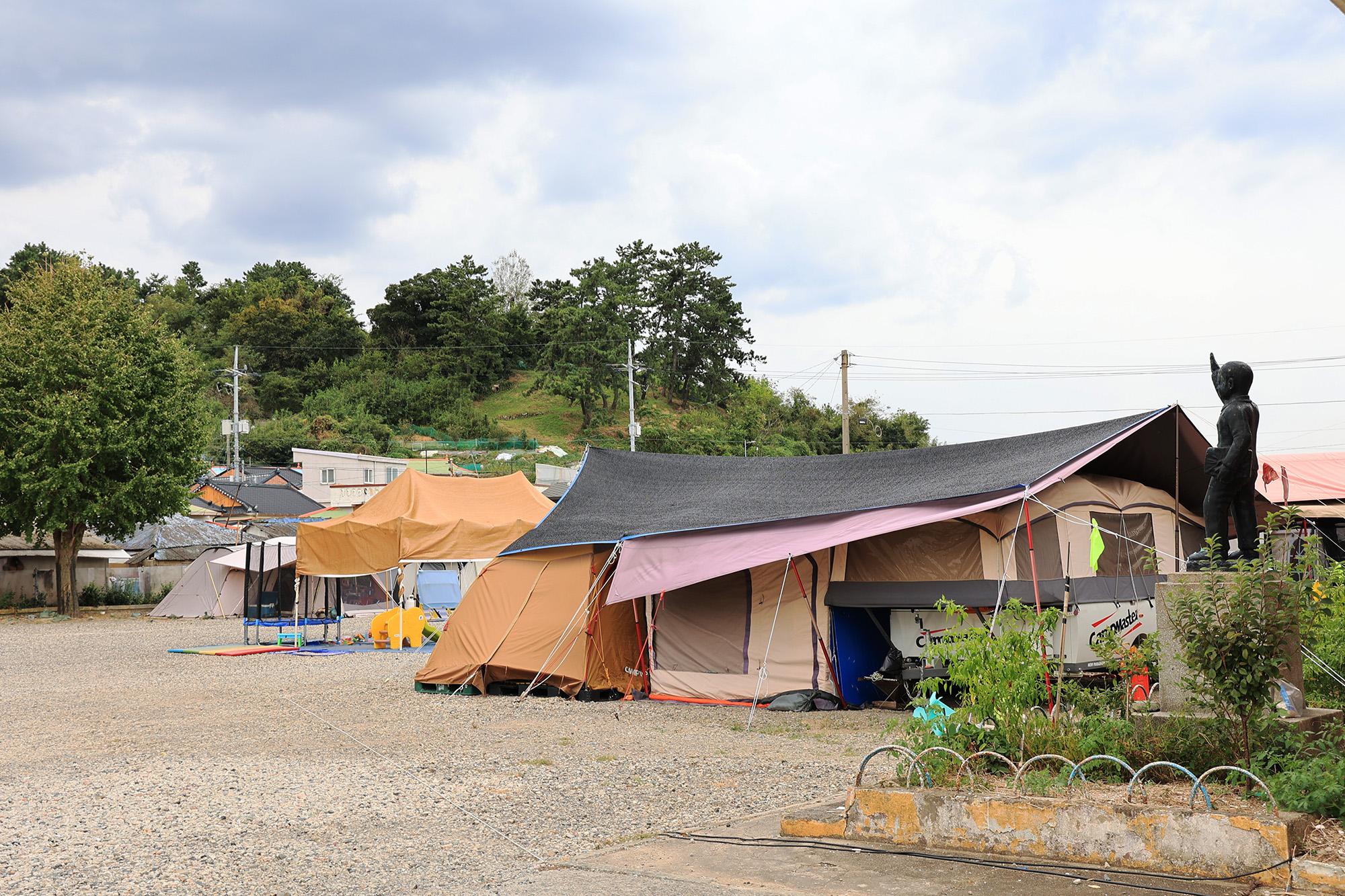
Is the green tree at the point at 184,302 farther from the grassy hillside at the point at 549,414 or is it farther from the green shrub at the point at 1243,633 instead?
the green shrub at the point at 1243,633

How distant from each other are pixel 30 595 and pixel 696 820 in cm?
3309

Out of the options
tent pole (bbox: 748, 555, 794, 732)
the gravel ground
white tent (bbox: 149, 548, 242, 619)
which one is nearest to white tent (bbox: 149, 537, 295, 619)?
white tent (bbox: 149, 548, 242, 619)

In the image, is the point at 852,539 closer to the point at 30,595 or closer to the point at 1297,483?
the point at 1297,483

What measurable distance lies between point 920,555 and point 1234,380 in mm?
4525

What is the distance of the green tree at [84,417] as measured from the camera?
86.8 ft

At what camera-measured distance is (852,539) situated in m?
9.98

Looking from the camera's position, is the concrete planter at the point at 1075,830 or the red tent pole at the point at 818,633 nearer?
the concrete planter at the point at 1075,830

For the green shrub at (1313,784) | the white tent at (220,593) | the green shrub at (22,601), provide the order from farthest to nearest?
1. the green shrub at (22,601)
2. the white tent at (220,593)
3. the green shrub at (1313,784)

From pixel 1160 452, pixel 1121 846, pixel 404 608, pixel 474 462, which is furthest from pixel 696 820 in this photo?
pixel 474 462

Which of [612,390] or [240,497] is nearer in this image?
[240,497]

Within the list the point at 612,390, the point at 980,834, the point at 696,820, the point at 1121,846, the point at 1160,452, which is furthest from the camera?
the point at 612,390

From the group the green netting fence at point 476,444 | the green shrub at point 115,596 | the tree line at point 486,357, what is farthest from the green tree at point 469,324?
the green shrub at point 115,596

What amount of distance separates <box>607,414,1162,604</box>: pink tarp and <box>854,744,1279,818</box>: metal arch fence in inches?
163

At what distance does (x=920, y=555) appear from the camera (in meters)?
10.9
